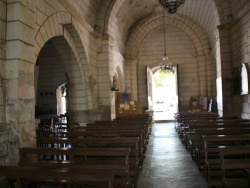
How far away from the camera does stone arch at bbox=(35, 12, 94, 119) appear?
5290 millimetres

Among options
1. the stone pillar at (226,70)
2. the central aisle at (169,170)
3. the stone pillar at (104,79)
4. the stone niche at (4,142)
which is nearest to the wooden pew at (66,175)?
the stone niche at (4,142)

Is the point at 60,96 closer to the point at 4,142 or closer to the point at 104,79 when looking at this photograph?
the point at 104,79

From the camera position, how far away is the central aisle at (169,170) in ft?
13.3

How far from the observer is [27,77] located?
403 centimetres

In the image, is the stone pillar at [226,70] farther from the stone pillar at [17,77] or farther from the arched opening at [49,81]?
the arched opening at [49,81]

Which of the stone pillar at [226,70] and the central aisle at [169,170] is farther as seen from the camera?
the stone pillar at [226,70]

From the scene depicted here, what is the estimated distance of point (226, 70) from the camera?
891 centimetres

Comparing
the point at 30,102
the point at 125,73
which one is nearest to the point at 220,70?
the point at 125,73

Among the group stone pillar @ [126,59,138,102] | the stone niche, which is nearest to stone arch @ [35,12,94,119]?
the stone niche

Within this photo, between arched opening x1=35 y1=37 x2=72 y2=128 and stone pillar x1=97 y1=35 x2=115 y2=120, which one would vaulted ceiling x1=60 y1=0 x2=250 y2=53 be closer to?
stone pillar x1=97 y1=35 x2=115 y2=120

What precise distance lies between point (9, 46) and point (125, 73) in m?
10.2

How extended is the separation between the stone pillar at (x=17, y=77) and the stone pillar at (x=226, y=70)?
6.92m

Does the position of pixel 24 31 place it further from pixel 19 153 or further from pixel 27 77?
pixel 19 153

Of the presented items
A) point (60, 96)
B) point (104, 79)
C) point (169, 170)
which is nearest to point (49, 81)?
point (60, 96)
